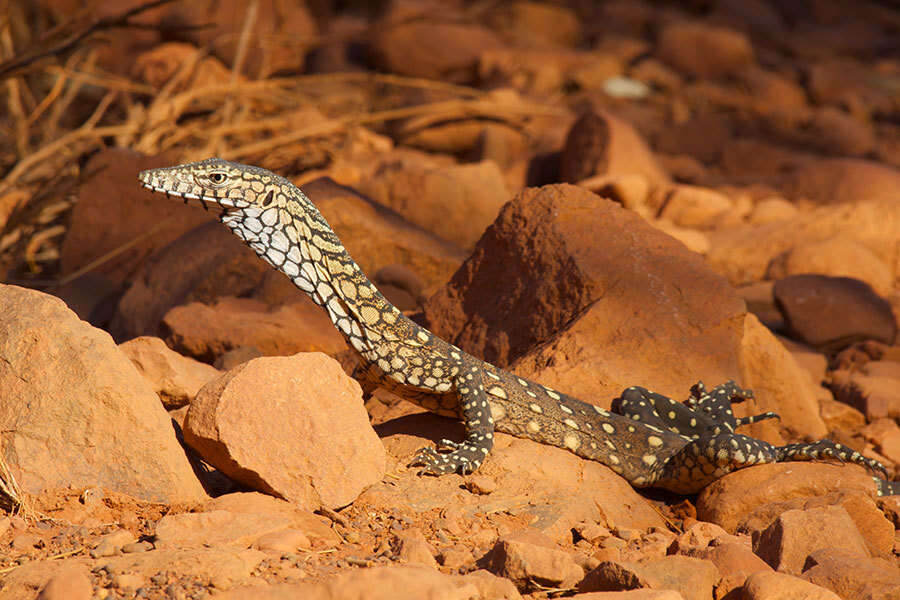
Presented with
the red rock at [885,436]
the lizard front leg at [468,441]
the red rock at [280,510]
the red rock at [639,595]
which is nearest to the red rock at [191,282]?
the lizard front leg at [468,441]

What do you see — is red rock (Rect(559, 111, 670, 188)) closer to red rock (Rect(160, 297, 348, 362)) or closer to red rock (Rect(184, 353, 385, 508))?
red rock (Rect(160, 297, 348, 362))

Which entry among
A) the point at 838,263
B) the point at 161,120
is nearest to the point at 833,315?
the point at 838,263

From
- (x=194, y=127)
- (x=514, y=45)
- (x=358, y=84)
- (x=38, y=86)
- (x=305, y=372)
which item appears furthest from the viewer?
(x=514, y=45)

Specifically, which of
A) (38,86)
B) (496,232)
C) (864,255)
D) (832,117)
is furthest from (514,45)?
(496,232)

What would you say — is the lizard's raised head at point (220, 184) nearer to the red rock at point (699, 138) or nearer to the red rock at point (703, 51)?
the red rock at point (699, 138)

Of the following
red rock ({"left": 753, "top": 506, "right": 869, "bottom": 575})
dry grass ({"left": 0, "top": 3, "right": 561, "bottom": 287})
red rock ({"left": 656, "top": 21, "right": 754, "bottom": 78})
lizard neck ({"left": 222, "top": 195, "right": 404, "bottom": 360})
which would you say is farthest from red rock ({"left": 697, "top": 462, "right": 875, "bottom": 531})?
red rock ({"left": 656, "top": 21, "right": 754, "bottom": 78})

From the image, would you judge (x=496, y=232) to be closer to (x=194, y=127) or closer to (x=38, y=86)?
(x=194, y=127)

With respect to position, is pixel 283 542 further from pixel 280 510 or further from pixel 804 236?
pixel 804 236
